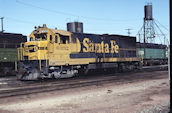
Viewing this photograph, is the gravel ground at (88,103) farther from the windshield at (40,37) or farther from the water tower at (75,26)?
the water tower at (75,26)

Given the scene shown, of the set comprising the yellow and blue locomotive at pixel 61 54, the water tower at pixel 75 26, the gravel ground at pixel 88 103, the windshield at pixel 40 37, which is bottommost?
the gravel ground at pixel 88 103

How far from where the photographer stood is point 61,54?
1529cm

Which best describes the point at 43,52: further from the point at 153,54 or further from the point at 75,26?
the point at 153,54

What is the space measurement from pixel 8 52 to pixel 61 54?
22.8 ft

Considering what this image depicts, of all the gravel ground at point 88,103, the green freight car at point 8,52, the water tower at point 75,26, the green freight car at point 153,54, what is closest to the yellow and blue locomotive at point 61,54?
the green freight car at point 8,52

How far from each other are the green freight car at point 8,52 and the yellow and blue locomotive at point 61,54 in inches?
164

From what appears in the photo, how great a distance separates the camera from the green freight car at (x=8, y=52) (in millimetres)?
19255

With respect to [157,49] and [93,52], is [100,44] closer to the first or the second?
[93,52]

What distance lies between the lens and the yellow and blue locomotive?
47.4ft

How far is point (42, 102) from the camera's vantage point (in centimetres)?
838

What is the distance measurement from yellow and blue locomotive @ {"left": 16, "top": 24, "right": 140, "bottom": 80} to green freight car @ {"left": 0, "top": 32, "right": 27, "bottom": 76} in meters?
4.17

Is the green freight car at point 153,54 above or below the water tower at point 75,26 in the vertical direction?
below

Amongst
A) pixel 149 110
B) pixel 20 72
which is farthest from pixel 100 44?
pixel 149 110

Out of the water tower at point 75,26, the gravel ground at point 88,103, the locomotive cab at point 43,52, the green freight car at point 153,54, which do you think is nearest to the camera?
the gravel ground at point 88,103
